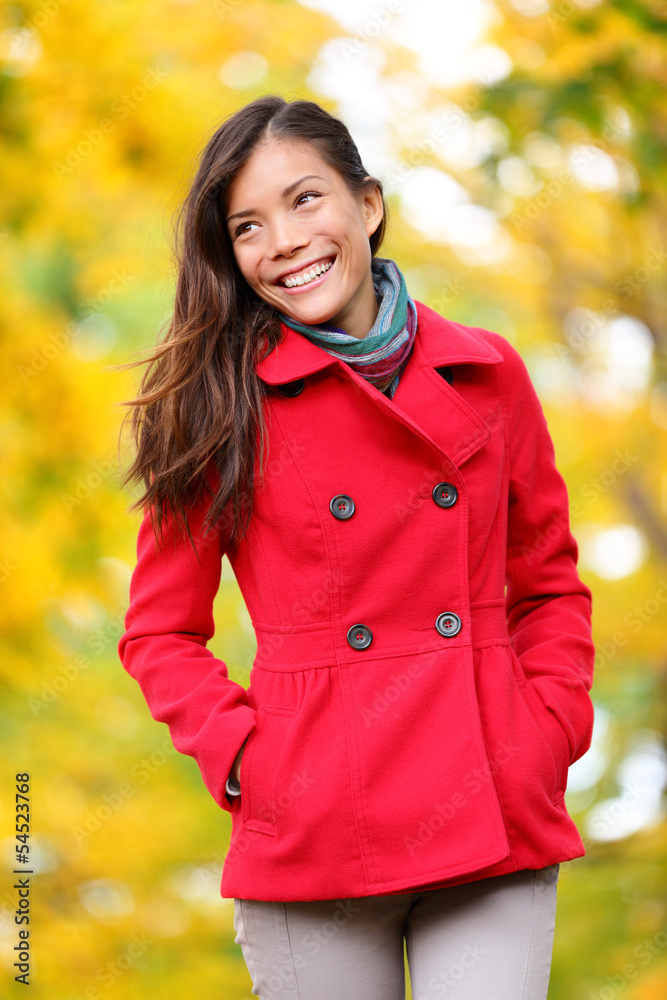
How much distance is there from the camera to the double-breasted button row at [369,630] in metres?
1.61

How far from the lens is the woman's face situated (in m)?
1.69

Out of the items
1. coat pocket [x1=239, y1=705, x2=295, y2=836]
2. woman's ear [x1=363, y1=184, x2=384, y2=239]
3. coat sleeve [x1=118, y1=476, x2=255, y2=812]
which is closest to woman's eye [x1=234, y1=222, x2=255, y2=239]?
woman's ear [x1=363, y1=184, x2=384, y2=239]

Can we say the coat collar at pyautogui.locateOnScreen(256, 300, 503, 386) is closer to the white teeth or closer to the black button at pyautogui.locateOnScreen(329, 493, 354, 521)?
the white teeth

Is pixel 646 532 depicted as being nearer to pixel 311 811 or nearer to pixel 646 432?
pixel 646 432

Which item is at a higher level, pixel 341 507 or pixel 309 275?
pixel 309 275

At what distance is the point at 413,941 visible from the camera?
161cm

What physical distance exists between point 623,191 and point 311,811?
366cm

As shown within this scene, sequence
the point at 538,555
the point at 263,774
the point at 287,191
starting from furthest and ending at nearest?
the point at 538,555
the point at 287,191
the point at 263,774

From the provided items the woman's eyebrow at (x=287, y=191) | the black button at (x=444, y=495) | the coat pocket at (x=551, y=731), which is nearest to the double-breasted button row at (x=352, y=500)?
the black button at (x=444, y=495)

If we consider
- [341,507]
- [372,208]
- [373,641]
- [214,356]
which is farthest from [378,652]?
[372,208]

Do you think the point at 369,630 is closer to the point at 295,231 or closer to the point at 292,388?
the point at 292,388

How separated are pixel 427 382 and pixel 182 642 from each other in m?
0.57

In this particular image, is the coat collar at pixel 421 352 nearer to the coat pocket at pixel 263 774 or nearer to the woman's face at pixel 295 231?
the woman's face at pixel 295 231

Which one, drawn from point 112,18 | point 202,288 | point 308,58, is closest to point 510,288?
point 308,58
